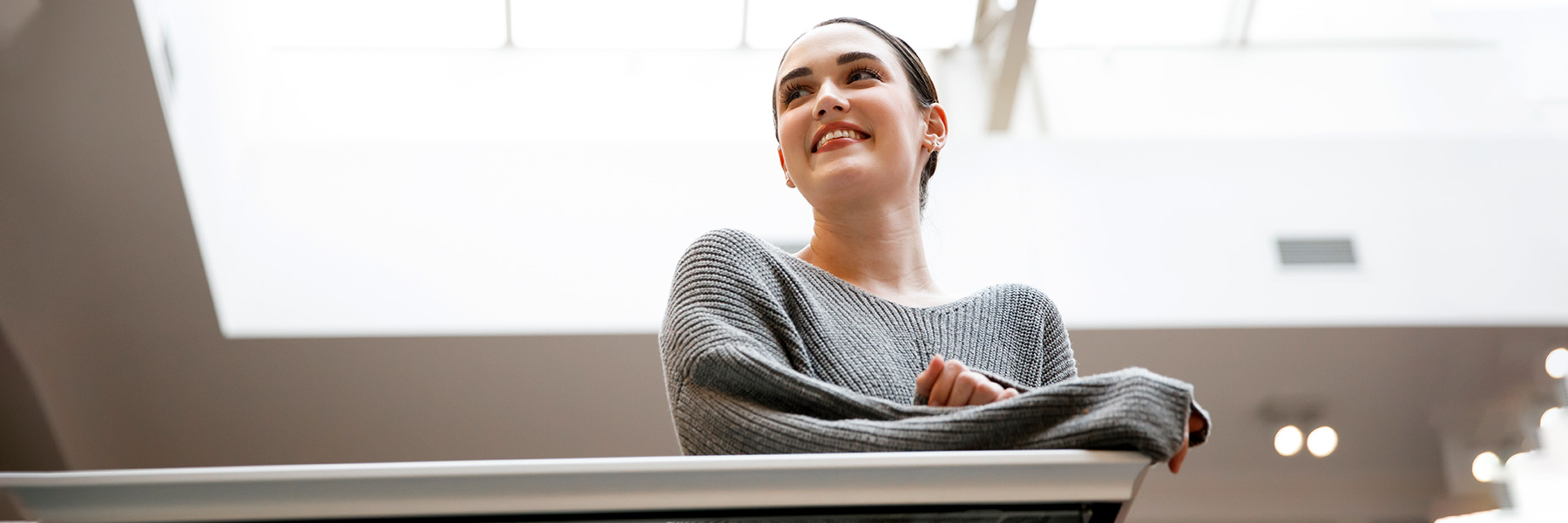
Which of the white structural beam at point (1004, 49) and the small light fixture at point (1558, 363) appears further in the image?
the small light fixture at point (1558, 363)

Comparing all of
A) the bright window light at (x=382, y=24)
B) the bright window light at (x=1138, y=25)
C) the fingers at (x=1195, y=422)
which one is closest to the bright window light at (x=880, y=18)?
the bright window light at (x=1138, y=25)

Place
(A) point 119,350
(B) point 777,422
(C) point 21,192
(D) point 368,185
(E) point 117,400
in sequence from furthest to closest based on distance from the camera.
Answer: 1. (E) point 117,400
2. (A) point 119,350
3. (D) point 368,185
4. (C) point 21,192
5. (B) point 777,422

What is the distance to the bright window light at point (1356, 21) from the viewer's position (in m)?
6.61

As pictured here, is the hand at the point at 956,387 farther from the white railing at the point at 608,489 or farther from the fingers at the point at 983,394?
the white railing at the point at 608,489

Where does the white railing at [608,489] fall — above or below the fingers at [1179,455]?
above

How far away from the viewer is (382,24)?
6336 millimetres

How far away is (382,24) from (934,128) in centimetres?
Result: 528

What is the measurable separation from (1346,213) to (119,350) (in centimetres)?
679

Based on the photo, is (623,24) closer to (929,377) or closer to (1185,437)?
(929,377)

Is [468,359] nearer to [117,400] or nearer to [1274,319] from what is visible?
[117,400]

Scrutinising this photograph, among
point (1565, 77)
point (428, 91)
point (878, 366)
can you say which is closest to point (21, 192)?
point (428, 91)

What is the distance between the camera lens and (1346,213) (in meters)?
6.37

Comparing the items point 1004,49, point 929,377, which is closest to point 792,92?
point 929,377

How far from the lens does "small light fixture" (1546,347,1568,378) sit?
698 centimetres
